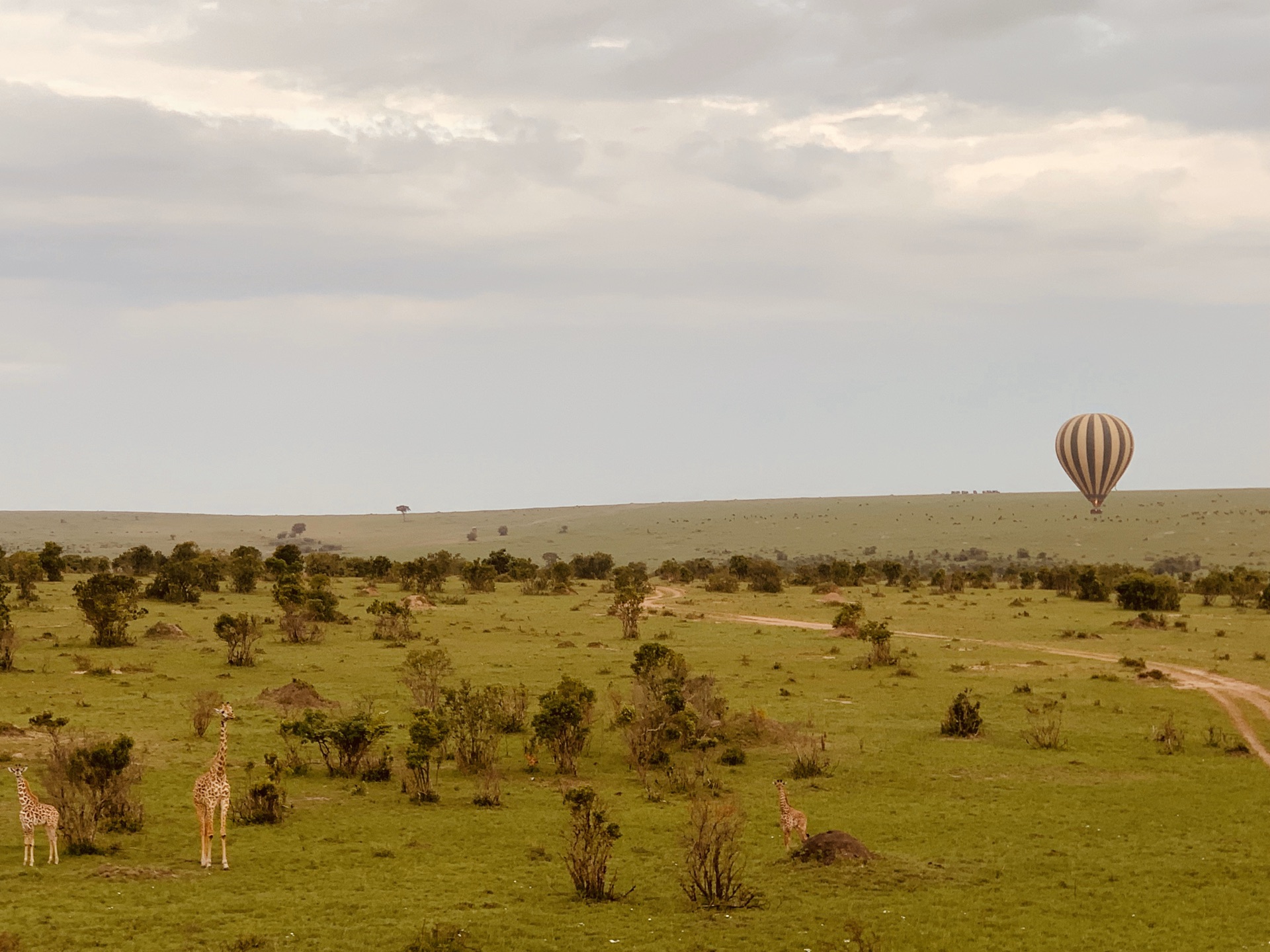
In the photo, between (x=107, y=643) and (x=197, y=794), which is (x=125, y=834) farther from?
(x=107, y=643)

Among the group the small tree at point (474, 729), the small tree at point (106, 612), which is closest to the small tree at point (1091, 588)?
the small tree at point (106, 612)

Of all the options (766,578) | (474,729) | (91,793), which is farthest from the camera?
(766,578)

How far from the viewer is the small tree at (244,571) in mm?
74312

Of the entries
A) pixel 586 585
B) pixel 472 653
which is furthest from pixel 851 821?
pixel 586 585

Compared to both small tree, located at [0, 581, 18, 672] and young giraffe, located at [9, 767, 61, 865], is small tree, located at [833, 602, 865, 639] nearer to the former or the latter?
small tree, located at [0, 581, 18, 672]

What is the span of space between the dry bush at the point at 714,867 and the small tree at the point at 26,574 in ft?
174

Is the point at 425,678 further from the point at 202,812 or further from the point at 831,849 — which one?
the point at 831,849

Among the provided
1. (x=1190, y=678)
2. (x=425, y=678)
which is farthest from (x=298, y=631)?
(x=1190, y=678)

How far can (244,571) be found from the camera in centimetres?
7431

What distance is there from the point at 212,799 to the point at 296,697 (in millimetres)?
16931

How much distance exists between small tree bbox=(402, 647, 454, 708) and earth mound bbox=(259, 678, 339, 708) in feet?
8.11

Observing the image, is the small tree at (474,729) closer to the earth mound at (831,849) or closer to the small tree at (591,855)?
the small tree at (591,855)

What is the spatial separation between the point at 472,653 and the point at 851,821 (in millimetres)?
26664

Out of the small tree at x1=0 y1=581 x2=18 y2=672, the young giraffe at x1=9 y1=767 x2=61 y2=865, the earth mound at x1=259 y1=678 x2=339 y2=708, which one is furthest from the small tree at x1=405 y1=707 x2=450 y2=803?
the small tree at x1=0 y1=581 x2=18 y2=672
